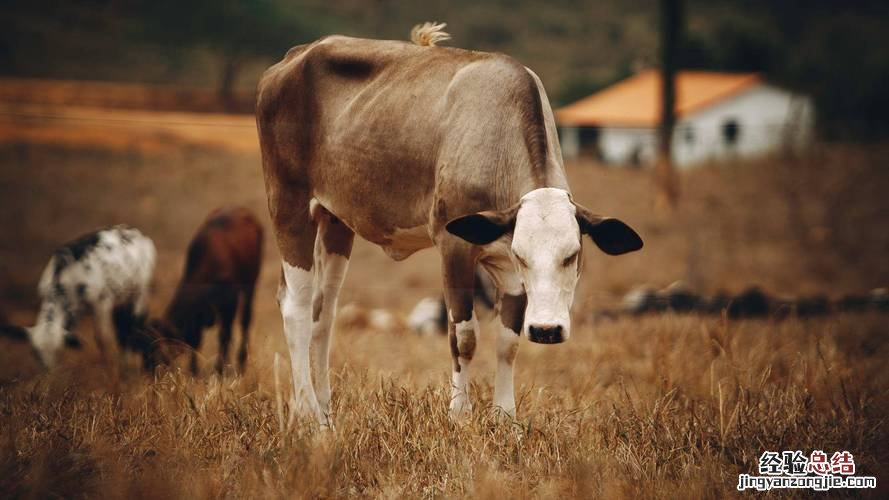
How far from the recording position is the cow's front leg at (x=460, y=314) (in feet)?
13.9

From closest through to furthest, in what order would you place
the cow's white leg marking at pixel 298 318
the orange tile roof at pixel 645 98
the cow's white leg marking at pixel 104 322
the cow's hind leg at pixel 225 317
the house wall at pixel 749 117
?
1. the cow's white leg marking at pixel 298 318
2. the cow's white leg marking at pixel 104 322
3. the cow's hind leg at pixel 225 317
4. the house wall at pixel 749 117
5. the orange tile roof at pixel 645 98

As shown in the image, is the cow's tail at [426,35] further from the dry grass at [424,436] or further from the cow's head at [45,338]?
the cow's head at [45,338]

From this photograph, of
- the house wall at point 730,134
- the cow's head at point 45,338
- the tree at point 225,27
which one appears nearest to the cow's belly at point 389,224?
the cow's head at point 45,338

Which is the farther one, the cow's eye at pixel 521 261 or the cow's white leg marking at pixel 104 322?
the cow's white leg marking at pixel 104 322

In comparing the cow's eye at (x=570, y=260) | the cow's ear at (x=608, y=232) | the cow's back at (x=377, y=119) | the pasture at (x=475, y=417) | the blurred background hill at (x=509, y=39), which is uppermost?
the blurred background hill at (x=509, y=39)

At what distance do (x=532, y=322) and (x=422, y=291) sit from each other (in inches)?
459

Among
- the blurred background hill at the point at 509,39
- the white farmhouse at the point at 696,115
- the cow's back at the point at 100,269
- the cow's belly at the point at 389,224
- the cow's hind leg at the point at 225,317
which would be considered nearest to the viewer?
the cow's belly at the point at 389,224

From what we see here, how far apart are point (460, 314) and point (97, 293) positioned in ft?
17.4

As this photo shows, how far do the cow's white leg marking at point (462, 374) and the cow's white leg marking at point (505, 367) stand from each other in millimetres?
152

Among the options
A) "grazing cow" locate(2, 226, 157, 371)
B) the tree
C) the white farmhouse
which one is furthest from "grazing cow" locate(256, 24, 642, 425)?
the tree

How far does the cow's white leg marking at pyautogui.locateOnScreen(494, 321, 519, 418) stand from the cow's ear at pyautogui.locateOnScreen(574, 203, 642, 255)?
76 cm

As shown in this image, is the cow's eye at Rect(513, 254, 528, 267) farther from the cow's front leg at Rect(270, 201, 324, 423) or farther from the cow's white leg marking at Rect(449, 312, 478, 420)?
the cow's front leg at Rect(270, 201, 324, 423)

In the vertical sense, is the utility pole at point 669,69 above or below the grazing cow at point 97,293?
above

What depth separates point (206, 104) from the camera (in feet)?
60.0
